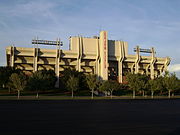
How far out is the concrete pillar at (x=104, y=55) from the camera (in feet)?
294

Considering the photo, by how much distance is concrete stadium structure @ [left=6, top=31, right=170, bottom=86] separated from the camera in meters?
89.4

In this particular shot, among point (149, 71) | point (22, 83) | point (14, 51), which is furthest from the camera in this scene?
point (149, 71)

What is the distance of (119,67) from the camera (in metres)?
97.9

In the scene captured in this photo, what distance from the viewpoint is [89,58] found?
94.7 metres

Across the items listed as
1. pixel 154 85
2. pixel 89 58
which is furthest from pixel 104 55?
pixel 154 85

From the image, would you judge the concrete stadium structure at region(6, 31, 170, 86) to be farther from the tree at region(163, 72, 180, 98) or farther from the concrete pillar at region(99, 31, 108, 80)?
the tree at region(163, 72, 180, 98)

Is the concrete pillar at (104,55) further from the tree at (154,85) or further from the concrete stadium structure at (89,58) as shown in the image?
the tree at (154,85)

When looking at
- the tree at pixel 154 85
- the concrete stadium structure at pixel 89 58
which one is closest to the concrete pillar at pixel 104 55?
the concrete stadium structure at pixel 89 58

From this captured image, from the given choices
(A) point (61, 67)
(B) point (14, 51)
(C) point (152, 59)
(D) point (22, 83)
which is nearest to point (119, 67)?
(C) point (152, 59)

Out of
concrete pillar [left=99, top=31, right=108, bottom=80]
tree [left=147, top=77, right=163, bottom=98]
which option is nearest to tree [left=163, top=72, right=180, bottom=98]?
tree [left=147, top=77, right=163, bottom=98]

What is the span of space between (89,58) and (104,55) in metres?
7.91

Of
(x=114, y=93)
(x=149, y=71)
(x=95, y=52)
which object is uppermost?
(x=95, y=52)
